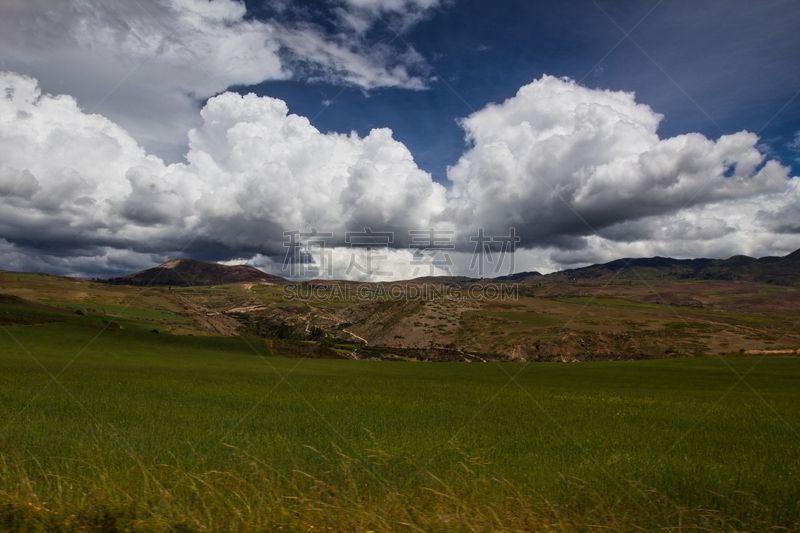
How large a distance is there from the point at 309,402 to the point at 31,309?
81511 mm

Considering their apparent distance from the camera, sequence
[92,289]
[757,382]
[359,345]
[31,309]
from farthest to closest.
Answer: [92,289], [359,345], [31,309], [757,382]

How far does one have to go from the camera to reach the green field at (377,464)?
225 inches

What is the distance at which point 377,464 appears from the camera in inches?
325

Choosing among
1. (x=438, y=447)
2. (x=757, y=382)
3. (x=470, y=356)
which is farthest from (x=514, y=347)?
(x=438, y=447)

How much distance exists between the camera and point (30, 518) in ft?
17.8

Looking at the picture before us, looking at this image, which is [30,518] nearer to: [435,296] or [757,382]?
[757,382]

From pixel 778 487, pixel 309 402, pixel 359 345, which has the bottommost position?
pixel 359 345

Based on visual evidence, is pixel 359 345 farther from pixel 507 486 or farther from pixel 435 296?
pixel 507 486

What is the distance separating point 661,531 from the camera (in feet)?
18.0

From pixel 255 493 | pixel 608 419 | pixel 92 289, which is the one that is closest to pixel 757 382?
pixel 608 419

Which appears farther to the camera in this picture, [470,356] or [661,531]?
[470,356]

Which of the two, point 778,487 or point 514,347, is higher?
point 778,487

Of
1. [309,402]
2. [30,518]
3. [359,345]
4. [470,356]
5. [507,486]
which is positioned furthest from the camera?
[359,345]

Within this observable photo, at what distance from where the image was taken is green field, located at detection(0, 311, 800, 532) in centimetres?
571
